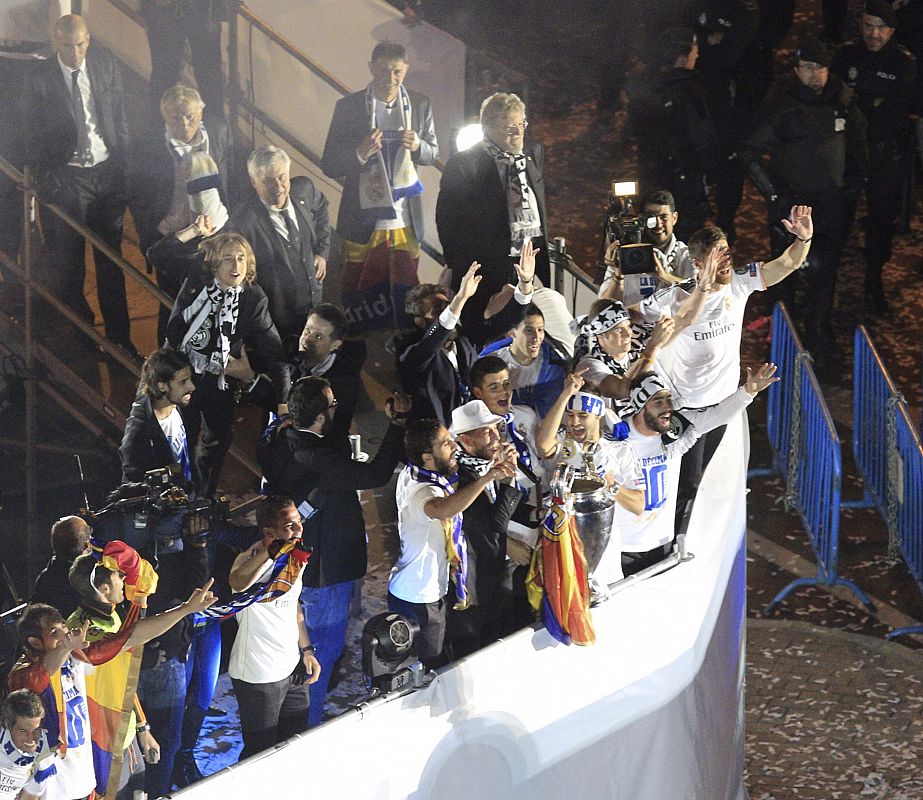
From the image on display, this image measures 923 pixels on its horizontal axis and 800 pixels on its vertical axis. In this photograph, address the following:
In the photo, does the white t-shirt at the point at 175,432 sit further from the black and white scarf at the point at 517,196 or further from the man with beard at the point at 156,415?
the black and white scarf at the point at 517,196

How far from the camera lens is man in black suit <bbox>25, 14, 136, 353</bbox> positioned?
22.9ft

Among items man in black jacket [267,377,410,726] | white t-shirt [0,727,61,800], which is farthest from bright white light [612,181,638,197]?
white t-shirt [0,727,61,800]

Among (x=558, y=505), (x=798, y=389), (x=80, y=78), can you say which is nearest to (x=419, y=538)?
(x=558, y=505)

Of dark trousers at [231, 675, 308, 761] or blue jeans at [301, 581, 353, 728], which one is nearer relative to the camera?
dark trousers at [231, 675, 308, 761]

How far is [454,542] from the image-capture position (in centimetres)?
605

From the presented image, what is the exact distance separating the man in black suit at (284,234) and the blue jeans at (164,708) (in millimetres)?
1900

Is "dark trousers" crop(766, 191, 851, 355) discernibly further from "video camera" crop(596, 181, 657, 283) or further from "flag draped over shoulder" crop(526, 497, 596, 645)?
"flag draped over shoulder" crop(526, 497, 596, 645)

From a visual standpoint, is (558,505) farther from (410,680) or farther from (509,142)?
(509,142)

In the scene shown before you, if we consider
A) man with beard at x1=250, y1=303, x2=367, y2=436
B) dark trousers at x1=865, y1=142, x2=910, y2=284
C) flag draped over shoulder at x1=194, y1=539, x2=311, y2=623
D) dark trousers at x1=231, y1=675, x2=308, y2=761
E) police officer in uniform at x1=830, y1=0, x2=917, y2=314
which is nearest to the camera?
flag draped over shoulder at x1=194, y1=539, x2=311, y2=623

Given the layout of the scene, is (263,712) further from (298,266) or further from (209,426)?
(298,266)

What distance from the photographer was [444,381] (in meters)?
7.07

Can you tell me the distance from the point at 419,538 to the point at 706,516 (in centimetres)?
118

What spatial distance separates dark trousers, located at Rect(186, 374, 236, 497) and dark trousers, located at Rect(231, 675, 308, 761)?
1.12 m

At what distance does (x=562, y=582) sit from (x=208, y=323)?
1973 mm
